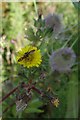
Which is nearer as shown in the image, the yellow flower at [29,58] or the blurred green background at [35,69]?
the yellow flower at [29,58]

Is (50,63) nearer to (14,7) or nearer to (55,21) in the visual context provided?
(55,21)

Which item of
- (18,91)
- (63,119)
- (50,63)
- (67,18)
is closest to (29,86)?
(18,91)

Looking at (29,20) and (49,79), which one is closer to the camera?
(49,79)

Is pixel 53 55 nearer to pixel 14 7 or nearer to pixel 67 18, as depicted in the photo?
pixel 67 18

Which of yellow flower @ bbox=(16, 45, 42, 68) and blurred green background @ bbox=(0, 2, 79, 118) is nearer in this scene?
yellow flower @ bbox=(16, 45, 42, 68)

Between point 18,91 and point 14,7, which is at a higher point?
point 14,7

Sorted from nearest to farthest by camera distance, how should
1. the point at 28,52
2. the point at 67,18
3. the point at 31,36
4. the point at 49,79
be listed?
the point at 28,52 < the point at 31,36 < the point at 49,79 < the point at 67,18

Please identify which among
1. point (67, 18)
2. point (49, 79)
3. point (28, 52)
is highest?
point (67, 18)

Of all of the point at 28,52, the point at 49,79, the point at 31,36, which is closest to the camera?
the point at 28,52
